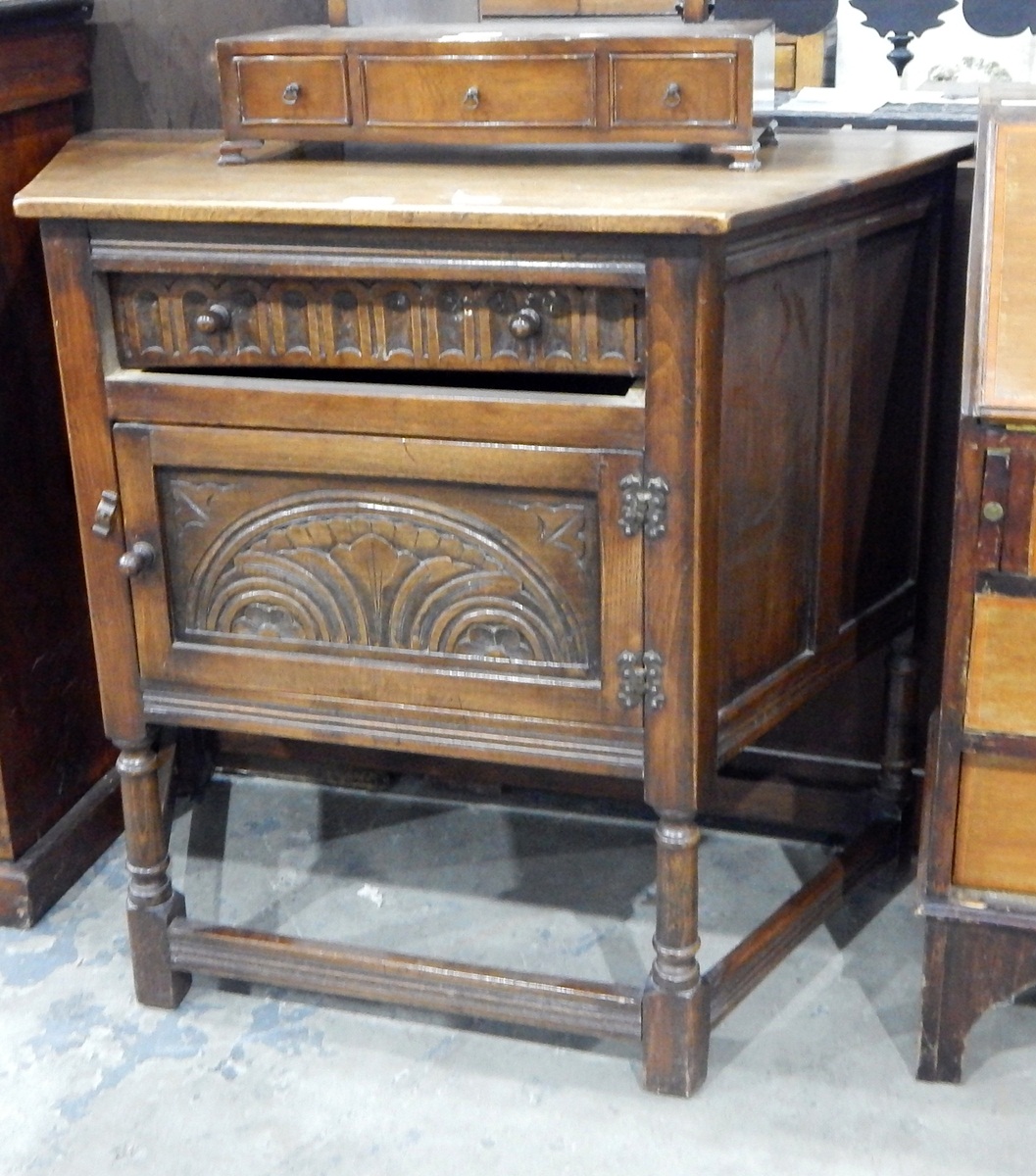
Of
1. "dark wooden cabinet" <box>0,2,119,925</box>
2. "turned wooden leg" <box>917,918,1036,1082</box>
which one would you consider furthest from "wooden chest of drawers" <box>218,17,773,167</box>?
"turned wooden leg" <box>917,918,1036,1082</box>

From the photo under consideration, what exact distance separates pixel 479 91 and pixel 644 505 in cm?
56

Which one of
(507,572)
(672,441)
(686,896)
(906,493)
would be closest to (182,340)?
(507,572)

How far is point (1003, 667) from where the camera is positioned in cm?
162

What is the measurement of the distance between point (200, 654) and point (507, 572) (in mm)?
406

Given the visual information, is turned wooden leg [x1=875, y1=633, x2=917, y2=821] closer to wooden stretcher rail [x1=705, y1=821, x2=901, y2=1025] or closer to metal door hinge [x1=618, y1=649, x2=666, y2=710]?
wooden stretcher rail [x1=705, y1=821, x2=901, y2=1025]

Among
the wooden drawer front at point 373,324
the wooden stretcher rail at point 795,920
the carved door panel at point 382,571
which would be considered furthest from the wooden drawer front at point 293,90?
the wooden stretcher rail at point 795,920

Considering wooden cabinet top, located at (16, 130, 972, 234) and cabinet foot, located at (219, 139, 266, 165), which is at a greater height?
cabinet foot, located at (219, 139, 266, 165)

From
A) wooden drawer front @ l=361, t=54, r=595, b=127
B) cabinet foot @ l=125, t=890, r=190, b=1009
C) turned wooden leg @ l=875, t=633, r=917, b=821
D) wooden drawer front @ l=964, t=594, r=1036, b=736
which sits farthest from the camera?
turned wooden leg @ l=875, t=633, r=917, b=821

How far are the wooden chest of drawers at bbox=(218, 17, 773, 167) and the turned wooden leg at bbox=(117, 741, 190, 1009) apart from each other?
2.57 ft

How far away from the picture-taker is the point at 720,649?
5.60 ft

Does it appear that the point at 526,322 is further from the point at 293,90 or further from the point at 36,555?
the point at 36,555

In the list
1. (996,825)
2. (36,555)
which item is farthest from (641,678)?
(36,555)

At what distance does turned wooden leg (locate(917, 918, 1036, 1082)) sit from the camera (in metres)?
1.75

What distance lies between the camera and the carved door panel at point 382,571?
1.62 meters
